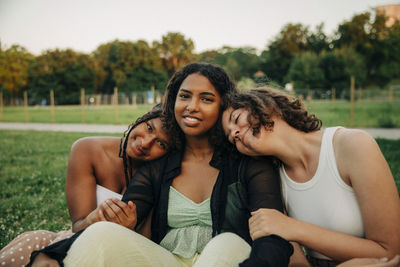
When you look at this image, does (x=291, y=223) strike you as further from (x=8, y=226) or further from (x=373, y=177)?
(x=8, y=226)

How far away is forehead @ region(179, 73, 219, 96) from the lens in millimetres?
2670

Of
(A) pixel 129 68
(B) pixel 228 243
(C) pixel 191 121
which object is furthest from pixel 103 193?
(A) pixel 129 68

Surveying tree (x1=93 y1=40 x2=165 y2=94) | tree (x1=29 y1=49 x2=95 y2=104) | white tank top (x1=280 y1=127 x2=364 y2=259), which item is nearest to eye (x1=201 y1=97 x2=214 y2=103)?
white tank top (x1=280 y1=127 x2=364 y2=259)

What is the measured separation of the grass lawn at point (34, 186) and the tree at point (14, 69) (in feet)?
148

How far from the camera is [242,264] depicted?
1.80 meters

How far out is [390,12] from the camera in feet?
173

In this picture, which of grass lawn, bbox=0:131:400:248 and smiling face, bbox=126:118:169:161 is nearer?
smiling face, bbox=126:118:169:161

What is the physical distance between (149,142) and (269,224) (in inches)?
49.3

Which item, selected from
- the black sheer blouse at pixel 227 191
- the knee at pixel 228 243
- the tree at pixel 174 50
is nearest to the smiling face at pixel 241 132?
the black sheer blouse at pixel 227 191

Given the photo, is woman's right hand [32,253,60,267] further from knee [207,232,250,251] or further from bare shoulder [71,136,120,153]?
bare shoulder [71,136,120,153]

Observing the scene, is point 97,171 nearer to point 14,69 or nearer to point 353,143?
point 353,143

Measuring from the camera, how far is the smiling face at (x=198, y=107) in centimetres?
262

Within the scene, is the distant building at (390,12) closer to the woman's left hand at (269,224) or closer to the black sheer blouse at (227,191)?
the black sheer blouse at (227,191)

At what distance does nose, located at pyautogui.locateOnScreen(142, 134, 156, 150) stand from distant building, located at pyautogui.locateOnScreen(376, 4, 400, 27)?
5565cm
